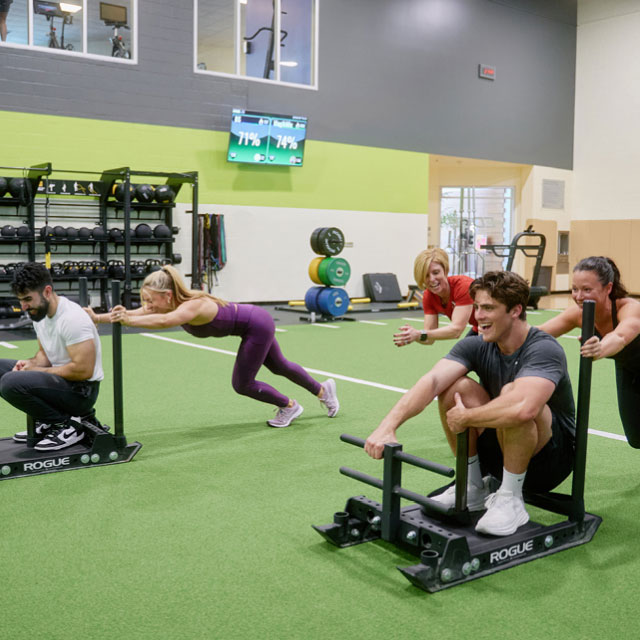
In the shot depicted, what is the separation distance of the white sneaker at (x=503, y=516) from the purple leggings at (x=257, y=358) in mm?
2007

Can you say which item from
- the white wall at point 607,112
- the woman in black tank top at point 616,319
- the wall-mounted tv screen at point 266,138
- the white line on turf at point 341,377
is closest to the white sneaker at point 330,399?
the white line on turf at point 341,377

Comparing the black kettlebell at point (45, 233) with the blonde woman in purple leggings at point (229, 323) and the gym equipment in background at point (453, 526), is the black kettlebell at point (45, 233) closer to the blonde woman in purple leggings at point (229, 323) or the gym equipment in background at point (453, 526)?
the blonde woman in purple leggings at point (229, 323)

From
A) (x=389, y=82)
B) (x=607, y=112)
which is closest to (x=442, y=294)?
(x=389, y=82)

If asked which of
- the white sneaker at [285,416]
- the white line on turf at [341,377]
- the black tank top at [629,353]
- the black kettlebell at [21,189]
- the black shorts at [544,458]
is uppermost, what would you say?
the black kettlebell at [21,189]

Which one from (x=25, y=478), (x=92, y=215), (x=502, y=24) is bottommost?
(x=25, y=478)

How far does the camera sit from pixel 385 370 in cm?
656

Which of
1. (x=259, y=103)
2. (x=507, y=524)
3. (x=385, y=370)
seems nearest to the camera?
(x=507, y=524)

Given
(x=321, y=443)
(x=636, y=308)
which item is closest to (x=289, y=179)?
(x=321, y=443)

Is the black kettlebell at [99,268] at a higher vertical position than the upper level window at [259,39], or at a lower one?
lower

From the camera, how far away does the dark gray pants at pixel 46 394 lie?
11.5ft

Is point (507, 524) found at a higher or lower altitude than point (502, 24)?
lower

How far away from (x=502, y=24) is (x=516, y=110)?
1.76 m

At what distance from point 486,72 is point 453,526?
1386 cm

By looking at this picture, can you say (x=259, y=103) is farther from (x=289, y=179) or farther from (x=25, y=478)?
(x=25, y=478)
